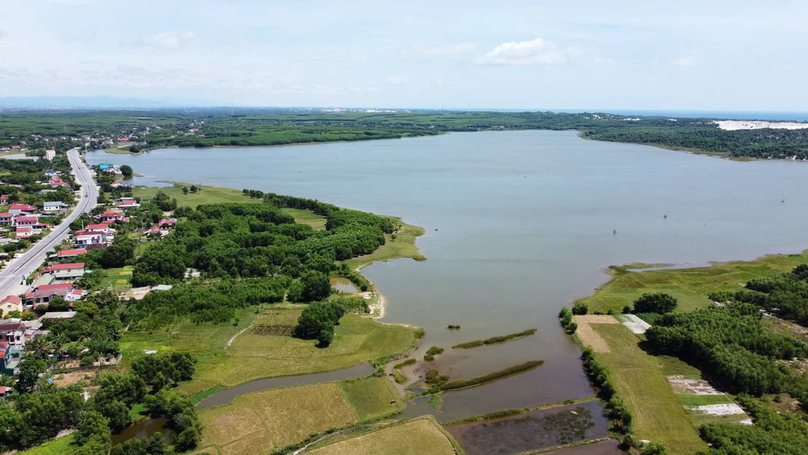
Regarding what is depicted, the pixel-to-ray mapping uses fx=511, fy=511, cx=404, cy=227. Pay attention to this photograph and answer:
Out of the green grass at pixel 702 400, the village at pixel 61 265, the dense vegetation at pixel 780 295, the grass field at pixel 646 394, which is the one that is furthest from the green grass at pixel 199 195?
the green grass at pixel 702 400

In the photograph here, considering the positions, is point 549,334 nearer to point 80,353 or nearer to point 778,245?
point 80,353

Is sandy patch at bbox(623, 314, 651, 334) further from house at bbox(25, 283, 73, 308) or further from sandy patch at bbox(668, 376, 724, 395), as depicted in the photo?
→ house at bbox(25, 283, 73, 308)

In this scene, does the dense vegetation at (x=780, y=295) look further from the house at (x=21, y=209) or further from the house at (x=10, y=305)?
the house at (x=21, y=209)

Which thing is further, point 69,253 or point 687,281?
point 69,253

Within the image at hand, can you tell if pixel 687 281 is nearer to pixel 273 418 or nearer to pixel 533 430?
pixel 533 430

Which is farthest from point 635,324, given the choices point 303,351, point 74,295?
point 74,295
